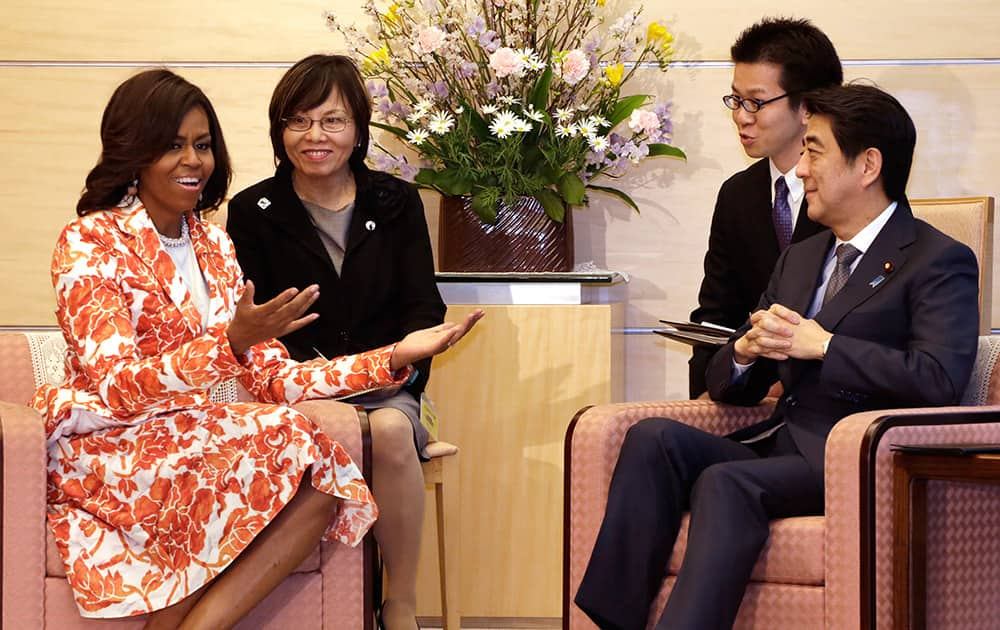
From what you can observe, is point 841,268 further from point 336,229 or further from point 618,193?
point 336,229

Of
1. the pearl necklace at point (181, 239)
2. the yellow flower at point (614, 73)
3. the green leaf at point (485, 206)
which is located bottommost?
the pearl necklace at point (181, 239)

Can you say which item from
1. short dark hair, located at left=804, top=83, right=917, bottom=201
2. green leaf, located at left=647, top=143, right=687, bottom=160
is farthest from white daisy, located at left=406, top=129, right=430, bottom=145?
short dark hair, located at left=804, top=83, right=917, bottom=201

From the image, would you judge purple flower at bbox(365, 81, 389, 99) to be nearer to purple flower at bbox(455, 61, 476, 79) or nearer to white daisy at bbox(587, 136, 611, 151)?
purple flower at bbox(455, 61, 476, 79)

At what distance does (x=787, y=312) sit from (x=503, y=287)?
3.53 feet

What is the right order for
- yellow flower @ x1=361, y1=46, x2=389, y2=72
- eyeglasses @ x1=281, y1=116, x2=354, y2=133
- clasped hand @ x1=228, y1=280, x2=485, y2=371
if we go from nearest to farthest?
clasped hand @ x1=228, y1=280, x2=485, y2=371, eyeglasses @ x1=281, y1=116, x2=354, y2=133, yellow flower @ x1=361, y1=46, x2=389, y2=72

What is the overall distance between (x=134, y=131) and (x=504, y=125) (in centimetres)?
108

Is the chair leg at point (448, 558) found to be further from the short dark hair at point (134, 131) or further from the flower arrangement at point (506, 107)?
the short dark hair at point (134, 131)

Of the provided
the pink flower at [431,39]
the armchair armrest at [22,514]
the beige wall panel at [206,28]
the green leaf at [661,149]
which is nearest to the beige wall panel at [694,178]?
the beige wall panel at [206,28]

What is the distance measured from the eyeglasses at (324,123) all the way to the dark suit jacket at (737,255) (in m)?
1.07

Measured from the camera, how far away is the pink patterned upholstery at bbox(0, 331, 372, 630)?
95.5 inches

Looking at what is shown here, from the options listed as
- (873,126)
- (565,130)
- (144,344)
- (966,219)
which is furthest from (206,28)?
(966,219)

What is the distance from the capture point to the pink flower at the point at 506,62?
11.0 ft

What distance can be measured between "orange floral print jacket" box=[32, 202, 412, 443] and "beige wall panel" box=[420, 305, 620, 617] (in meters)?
0.77

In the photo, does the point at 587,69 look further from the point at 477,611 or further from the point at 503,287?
the point at 477,611
